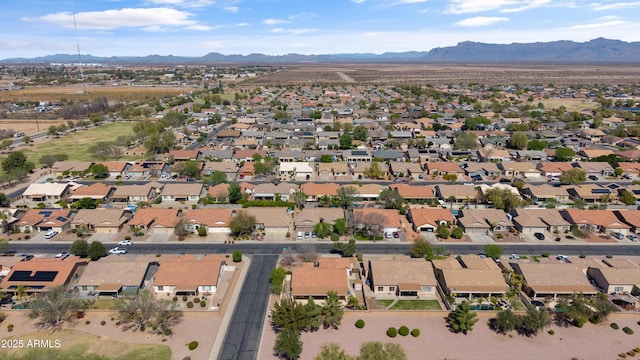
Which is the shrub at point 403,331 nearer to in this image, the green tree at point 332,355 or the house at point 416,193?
the green tree at point 332,355

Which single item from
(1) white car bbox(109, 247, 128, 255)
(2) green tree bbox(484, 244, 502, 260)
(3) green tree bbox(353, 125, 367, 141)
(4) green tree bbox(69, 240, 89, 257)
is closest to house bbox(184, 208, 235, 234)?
(1) white car bbox(109, 247, 128, 255)

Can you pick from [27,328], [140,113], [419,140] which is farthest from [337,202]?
[140,113]

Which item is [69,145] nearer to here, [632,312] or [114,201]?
[114,201]

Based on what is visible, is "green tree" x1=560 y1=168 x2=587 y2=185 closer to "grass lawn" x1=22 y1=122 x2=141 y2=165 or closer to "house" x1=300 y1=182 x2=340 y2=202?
"house" x1=300 y1=182 x2=340 y2=202

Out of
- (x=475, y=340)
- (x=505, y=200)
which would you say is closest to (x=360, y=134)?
(x=505, y=200)

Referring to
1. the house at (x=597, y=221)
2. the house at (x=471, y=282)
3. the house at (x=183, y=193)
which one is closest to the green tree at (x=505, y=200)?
the house at (x=597, y=221)

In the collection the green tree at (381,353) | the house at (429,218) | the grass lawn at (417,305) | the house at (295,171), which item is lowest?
the grass lawn at (417,305)
